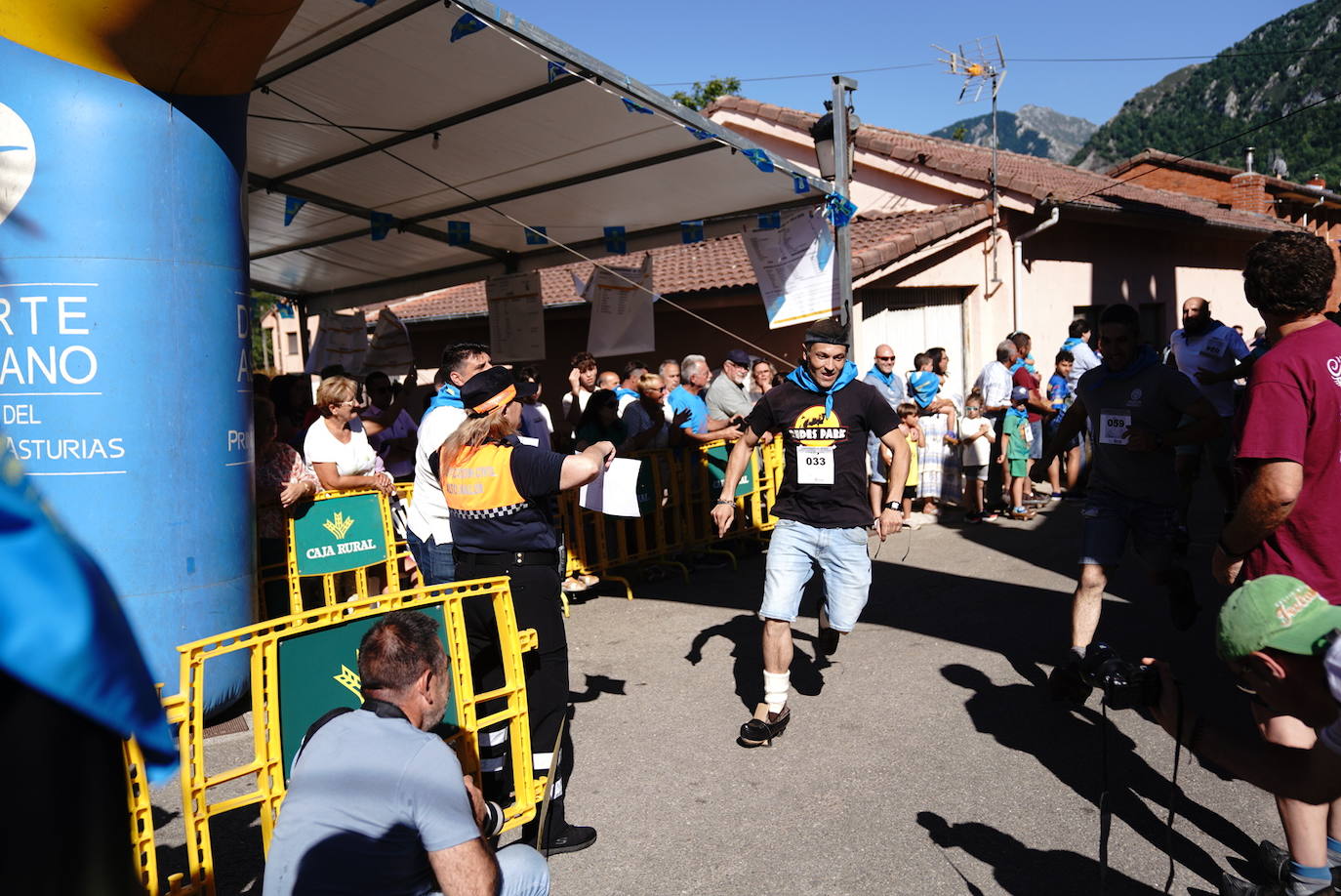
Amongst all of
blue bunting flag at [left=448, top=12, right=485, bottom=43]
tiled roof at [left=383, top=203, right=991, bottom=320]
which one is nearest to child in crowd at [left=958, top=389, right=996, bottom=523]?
tiled roof at [left=383, top=203, right=991, bottom=320]

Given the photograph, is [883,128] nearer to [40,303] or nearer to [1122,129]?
[40,303]

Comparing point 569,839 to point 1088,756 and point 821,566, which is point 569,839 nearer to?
point 821,566

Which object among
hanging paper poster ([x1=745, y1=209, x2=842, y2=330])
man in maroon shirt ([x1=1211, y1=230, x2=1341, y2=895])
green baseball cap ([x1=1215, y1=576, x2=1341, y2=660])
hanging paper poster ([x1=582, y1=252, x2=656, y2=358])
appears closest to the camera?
green baseball cap ([x1=1215, y1=576, x2=1341, y2=660])

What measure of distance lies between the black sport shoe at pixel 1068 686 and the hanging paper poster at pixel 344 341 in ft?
35.7

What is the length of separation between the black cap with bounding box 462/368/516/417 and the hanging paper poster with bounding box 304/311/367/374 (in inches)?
405

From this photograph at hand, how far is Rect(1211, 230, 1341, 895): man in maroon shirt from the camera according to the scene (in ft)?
10.2

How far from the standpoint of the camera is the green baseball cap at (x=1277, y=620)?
2.11 m

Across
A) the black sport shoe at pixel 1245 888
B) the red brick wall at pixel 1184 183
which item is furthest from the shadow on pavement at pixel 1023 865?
the red brick wall at pixel 1184 183

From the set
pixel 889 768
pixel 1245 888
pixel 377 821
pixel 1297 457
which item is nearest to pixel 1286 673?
pixel 1297 457

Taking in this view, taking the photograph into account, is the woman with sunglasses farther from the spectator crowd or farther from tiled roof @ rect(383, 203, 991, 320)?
tiled roof @ rect(383, 203, 991, 320)

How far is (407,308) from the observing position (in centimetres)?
2325

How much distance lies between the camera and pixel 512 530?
4172mm

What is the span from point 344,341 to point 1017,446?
909 centimetres

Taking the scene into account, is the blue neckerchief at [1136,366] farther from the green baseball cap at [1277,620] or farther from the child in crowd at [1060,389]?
the child in crowd at [1060,389]
